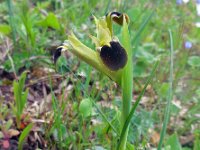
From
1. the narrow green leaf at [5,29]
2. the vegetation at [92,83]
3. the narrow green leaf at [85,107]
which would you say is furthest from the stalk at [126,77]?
the narrow green leaf at [5,29]

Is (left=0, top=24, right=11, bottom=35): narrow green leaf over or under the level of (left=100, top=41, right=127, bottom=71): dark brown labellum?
over

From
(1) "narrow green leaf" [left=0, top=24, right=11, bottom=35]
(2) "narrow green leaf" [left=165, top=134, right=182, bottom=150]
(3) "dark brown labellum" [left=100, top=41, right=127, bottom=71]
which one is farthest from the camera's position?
(1) "narrow green leaf" [left=0, top=24, right=11, bottom=35]

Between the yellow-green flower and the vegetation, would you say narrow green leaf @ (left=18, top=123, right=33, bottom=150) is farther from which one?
the yellow-green flower

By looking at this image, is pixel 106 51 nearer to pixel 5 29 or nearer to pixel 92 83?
pixel 92 83

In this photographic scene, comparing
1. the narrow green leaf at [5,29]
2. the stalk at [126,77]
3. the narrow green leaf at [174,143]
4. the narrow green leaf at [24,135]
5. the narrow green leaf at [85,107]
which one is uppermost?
the narrow green leaf at [5,29]

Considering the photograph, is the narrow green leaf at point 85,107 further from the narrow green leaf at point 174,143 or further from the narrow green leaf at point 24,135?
the narrow green leaf at point 174,143

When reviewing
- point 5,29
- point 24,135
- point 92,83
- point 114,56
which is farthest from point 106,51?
point 5,29

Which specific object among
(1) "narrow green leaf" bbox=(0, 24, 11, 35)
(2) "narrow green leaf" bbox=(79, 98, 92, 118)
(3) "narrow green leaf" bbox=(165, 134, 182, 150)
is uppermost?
(1) "narrow green leaf" bbox=(0, 24, 11, 35)

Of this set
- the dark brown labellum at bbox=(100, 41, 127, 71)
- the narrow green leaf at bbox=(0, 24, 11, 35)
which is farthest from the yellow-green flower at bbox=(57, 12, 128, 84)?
the narrow green leaf at bbox=(0, 24, 11, 35)
